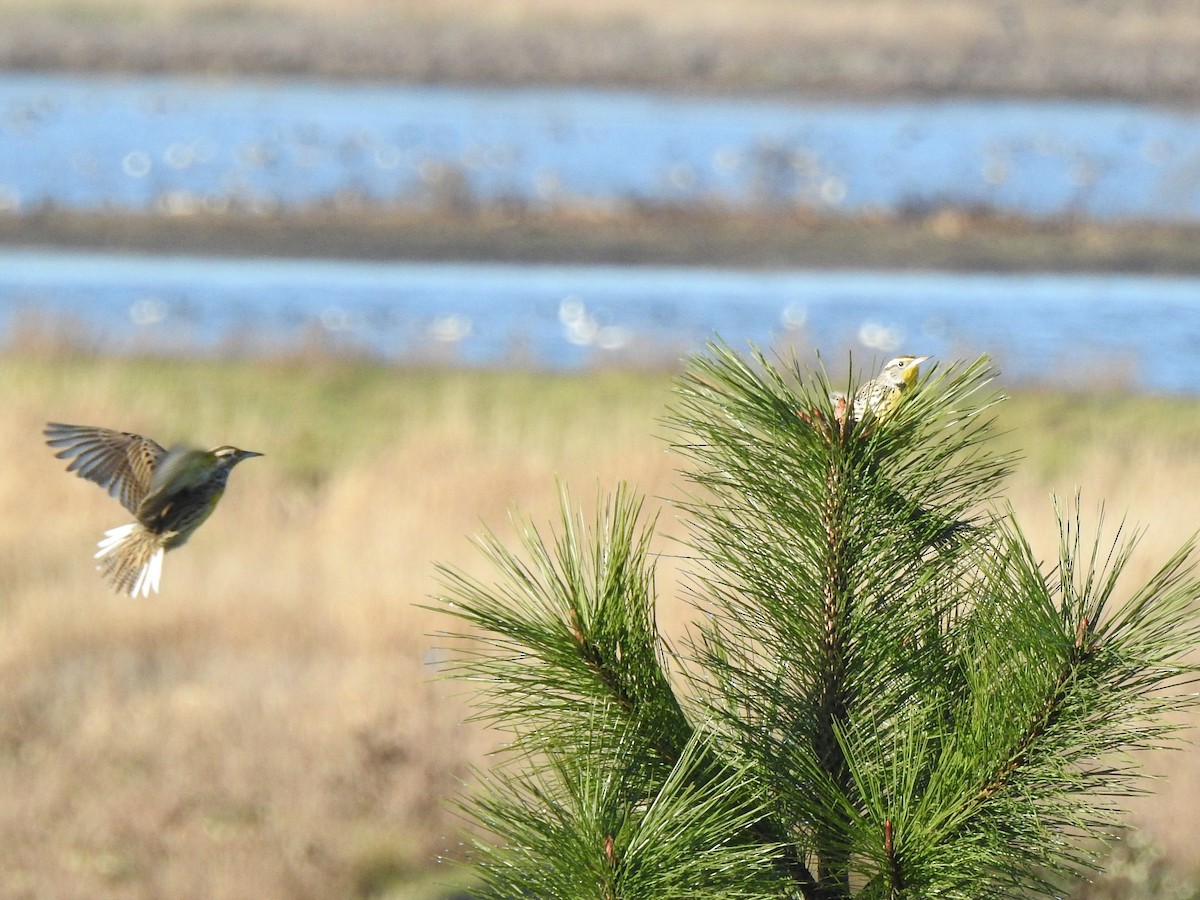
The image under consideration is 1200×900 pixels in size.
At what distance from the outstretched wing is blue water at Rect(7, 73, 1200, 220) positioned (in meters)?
20.7

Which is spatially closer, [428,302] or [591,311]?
[591,311]

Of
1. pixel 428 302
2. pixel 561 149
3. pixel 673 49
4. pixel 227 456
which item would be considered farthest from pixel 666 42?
pixel 227 456

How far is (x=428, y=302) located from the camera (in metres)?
19.1

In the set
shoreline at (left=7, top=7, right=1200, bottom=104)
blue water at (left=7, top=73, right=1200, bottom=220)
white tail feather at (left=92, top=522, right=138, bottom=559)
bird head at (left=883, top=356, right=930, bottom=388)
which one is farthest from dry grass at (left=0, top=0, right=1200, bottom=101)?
bird head at (left=883, top=356, right=930, bottom=388)

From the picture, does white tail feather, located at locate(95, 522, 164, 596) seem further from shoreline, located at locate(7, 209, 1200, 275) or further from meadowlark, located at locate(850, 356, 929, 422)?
shoreline, located at locate(7, 209, 1200, 275)

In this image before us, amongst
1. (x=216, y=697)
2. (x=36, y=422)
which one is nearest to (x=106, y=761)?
(x=216, y=697)

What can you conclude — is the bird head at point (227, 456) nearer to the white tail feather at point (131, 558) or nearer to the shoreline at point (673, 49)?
the white tail feather at point (131, 558)

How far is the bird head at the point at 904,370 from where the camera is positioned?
2113mm

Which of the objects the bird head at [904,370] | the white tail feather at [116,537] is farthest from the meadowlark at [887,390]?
the white tail feather at [116,537]

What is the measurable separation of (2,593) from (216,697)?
6.89 feet

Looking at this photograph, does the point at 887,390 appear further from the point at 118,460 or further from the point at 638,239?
the point at 638,239

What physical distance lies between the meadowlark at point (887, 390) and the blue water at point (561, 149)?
70.2ft

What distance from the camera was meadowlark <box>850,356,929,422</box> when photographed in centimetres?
208

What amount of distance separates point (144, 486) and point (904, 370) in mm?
1324
